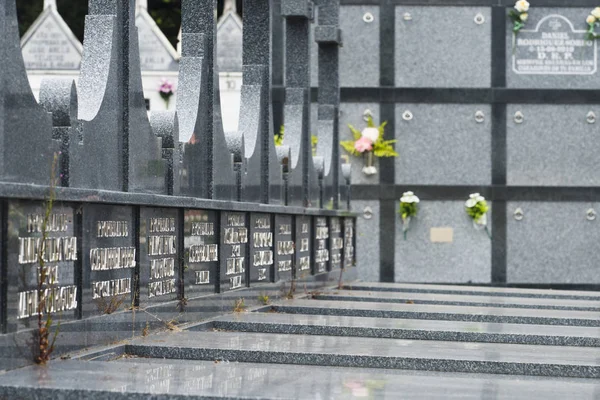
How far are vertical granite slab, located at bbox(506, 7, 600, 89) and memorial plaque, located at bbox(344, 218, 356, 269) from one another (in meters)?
5.13

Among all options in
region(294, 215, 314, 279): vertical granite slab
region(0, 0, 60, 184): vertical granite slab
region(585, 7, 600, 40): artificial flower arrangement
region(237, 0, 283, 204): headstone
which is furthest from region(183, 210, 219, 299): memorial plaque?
region(585, 7, 600, 40): artificial flower arrangement

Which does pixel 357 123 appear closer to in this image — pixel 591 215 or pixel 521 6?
pixel 521 6

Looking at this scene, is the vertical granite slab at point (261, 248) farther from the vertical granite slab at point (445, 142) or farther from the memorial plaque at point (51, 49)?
the memorial plaque at point (51, 49)

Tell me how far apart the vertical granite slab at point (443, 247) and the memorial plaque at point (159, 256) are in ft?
38.0

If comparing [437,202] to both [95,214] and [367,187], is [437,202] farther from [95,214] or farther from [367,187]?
[95,214]

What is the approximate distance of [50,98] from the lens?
5.09 m

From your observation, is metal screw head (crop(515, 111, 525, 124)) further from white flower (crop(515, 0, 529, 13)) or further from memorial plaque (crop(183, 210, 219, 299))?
memorial plaque (crop(183, 210, 219, 299))

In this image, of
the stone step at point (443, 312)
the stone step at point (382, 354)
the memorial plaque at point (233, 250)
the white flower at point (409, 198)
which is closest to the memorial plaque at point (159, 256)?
the stone step at point (382, 354)

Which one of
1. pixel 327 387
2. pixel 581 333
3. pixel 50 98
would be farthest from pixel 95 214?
pixel 581 333

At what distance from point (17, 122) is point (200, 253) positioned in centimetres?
267

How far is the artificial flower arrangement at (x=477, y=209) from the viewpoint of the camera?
18.0m

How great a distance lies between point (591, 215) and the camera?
59.5ft

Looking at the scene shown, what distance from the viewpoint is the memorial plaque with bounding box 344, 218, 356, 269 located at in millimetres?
13777

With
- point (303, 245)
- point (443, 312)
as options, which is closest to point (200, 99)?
point (443, 312)
